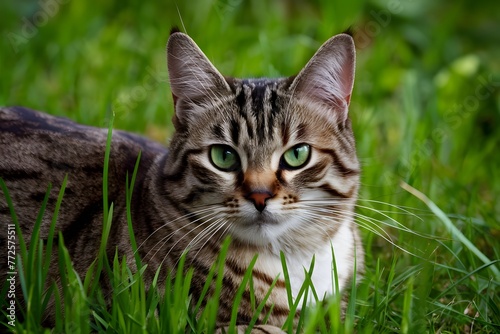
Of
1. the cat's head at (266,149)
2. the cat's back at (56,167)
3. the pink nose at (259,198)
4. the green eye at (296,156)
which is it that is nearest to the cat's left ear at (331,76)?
the cat's head at (266,149)

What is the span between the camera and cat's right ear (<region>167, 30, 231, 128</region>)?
2.61m

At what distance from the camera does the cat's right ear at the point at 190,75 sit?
261 cm

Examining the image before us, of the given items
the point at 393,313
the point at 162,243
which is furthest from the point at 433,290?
the point at 162,243

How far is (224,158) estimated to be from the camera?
101 inches

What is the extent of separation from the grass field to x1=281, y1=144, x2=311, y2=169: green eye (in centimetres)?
29

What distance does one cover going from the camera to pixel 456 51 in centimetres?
555

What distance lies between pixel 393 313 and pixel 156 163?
1.04 metres

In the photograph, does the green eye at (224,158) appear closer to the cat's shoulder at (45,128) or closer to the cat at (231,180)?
the cat at (231,180)

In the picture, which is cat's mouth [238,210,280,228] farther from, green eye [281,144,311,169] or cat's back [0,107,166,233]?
cat's back [0,107,166,233]

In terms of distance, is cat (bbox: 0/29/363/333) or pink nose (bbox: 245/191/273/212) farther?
cat (bbox: 0/29/363/333)

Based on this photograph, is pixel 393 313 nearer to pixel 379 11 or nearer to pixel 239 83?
pixel 239 83

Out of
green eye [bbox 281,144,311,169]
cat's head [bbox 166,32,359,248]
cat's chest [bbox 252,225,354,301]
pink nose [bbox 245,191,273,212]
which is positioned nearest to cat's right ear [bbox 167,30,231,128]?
cat's head [bbox 166,32,359,248]

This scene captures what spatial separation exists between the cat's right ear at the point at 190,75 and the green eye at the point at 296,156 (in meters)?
0.33

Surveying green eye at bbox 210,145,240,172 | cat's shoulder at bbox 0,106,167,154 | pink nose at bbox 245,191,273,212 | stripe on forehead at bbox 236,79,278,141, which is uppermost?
stripe on forehead at bbox 236,79,278,141
